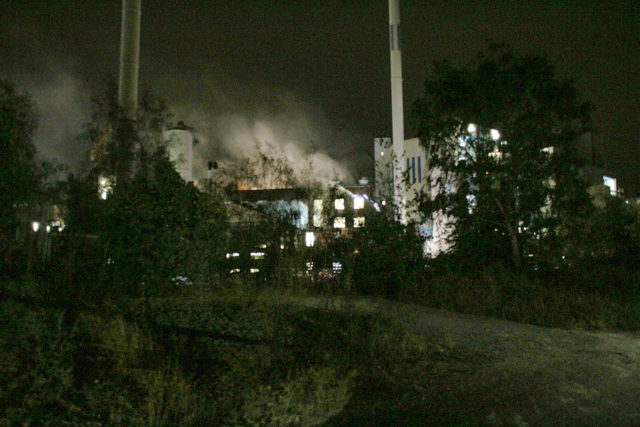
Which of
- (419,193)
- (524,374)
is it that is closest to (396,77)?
(419,193)

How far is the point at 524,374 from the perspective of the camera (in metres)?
6.55

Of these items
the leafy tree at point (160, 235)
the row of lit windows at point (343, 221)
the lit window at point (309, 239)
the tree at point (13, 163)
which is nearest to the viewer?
the tree at point (13, 163)

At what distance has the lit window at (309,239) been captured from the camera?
48.2 ft

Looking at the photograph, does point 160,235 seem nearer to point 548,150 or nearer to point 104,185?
point 104,185

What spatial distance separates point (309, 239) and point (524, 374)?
890 cm

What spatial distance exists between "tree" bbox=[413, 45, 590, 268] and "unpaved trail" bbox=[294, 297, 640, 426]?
6071 millimetres

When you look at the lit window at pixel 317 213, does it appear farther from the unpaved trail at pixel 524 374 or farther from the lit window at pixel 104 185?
the lit window at pixel 104 185

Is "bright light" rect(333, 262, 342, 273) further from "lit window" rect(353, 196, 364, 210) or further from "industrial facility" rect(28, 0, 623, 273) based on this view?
"lit window" rect(353, 196, 364, 210)

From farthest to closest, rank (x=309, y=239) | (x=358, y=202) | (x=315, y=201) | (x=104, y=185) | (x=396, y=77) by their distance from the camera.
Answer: (x=396, y=77) < (x=315, y=201) < (x=358, y=202) < (x=104, y=185) < (x=309, y=239)

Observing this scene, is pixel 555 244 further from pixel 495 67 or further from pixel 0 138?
pixel 0 138

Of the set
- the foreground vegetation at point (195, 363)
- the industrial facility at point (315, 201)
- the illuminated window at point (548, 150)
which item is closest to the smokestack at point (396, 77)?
the industrial facility at point (315, 201)

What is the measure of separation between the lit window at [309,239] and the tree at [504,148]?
3.44m

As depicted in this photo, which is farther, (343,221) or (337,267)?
(343,221)

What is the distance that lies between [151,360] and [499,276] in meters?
10.7
